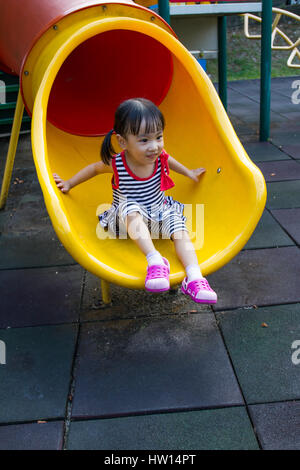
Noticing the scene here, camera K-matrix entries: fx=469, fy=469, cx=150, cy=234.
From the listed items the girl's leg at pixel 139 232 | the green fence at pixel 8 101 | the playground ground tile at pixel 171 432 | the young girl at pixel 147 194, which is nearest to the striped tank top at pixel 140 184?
the young girl at pixel 147 194

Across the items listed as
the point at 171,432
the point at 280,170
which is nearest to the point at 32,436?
the point at 171,432

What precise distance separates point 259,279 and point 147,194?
2.34 ft

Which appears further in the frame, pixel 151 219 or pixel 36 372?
pixel 151 219

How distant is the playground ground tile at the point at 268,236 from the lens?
2.65 m

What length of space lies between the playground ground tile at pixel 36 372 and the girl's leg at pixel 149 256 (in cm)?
47

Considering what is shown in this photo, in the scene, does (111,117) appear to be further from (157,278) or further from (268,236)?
(157,278)

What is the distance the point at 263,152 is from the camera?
4.30m

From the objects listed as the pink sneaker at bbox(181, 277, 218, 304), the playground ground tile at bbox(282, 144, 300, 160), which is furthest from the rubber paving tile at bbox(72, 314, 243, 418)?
the playground ground tile at bbox(282, 144, 300, 160)

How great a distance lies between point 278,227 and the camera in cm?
285

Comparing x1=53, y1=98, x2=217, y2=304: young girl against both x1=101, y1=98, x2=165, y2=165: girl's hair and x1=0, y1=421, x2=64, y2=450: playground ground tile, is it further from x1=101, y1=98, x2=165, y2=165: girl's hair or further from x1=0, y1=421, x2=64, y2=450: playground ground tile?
x1=0, y1=421, x2=64, y2=450: playground ground tile
